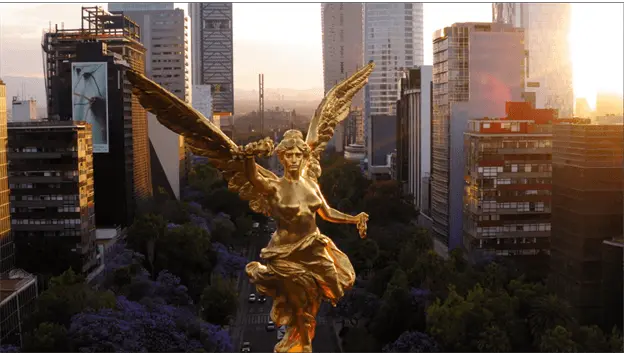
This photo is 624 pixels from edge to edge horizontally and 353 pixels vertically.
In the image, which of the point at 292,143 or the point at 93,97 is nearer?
the point at 292,143

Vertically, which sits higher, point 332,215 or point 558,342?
point 332,215

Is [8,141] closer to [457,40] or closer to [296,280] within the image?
[457,40]

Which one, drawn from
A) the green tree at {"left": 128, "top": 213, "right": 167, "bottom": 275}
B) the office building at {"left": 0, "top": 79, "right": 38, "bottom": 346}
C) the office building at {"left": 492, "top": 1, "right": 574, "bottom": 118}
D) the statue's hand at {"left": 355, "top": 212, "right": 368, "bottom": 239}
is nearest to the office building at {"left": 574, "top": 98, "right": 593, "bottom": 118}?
the office building at {"left": 492, "top": 1, "right": 574, "bottom": 118}

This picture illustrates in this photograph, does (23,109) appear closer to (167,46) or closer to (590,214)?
(590,214)

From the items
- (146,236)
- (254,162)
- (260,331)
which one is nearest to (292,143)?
(254,162)

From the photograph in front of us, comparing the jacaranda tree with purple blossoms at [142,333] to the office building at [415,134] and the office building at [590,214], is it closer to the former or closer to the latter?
the office building at [590,214]

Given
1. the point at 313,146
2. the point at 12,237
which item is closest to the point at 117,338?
the point at 12,237

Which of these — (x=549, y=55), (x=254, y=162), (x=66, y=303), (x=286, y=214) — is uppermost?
(x=549, y=55)
